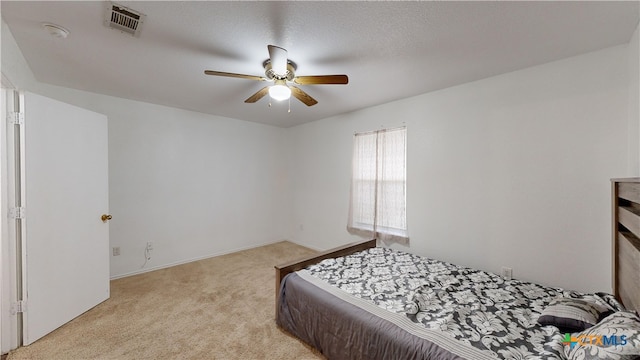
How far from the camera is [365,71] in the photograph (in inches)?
95.5

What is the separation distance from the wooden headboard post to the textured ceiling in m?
1.12

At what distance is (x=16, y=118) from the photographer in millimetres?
1947

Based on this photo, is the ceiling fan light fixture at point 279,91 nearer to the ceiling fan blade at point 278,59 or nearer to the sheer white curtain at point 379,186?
the ceiling fan blade at point 278,59

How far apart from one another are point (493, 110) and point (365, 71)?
1400 millimetres

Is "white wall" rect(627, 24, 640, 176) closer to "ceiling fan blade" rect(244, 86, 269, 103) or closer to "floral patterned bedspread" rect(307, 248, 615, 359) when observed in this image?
"floral patterned bedspread" rect(307, 248, 615, 359)

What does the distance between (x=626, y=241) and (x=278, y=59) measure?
266 centimetres

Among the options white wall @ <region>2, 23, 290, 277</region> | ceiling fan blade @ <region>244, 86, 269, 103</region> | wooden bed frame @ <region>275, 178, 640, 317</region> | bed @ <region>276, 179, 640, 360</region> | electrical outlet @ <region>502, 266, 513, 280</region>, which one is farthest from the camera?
white wall @ <region>2, 23, 290, 277</region>

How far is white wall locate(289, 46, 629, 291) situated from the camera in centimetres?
203

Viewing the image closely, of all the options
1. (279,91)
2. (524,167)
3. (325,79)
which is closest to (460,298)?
(524,167)

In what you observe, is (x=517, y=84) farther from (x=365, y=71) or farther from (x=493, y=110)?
(x=365, y=71)

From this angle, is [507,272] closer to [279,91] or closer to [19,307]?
[279,91]

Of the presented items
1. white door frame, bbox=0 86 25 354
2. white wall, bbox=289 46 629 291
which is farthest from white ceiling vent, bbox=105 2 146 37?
white wall, bbox=289 46 629 291

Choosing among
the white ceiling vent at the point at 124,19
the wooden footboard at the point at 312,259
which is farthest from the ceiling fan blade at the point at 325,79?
the wooden footboard at the point at 312,259

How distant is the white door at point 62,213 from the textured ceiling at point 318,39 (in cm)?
60
